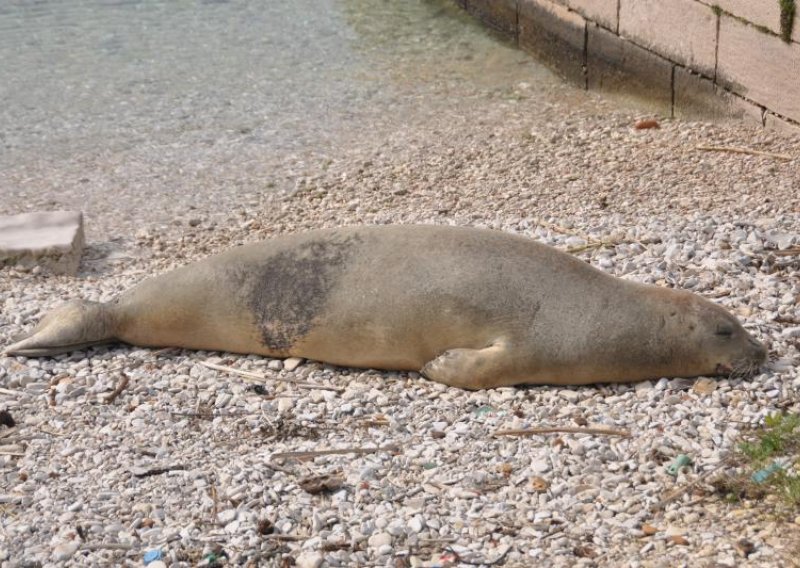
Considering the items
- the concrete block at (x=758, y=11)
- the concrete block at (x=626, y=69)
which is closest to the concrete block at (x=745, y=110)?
the concrete block at (x=758, y=11)

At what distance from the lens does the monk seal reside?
551cm

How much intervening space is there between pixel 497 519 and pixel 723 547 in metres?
0.79

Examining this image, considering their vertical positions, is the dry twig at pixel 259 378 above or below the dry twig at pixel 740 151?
above

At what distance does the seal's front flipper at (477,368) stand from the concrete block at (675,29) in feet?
17.3

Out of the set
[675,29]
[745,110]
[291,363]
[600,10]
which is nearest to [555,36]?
[600,10]

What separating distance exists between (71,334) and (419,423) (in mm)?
1977

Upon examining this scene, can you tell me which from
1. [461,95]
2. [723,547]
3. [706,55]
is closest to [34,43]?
[461,95]

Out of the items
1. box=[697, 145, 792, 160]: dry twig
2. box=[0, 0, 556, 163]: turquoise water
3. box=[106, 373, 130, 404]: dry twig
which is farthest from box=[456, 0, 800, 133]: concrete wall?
box=[106, 373, 130, 404]: dry twig

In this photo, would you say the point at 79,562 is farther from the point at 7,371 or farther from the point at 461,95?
the point at 461,95

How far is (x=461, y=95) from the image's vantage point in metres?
12.2

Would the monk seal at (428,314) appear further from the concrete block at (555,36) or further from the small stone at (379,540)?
the concrete block at (555,36)

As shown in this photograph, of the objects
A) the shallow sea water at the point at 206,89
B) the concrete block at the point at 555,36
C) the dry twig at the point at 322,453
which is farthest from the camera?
the concrete block at the point at 555,36

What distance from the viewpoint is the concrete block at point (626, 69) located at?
1073 centimetres

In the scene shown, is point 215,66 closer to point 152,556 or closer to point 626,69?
point 626,69
